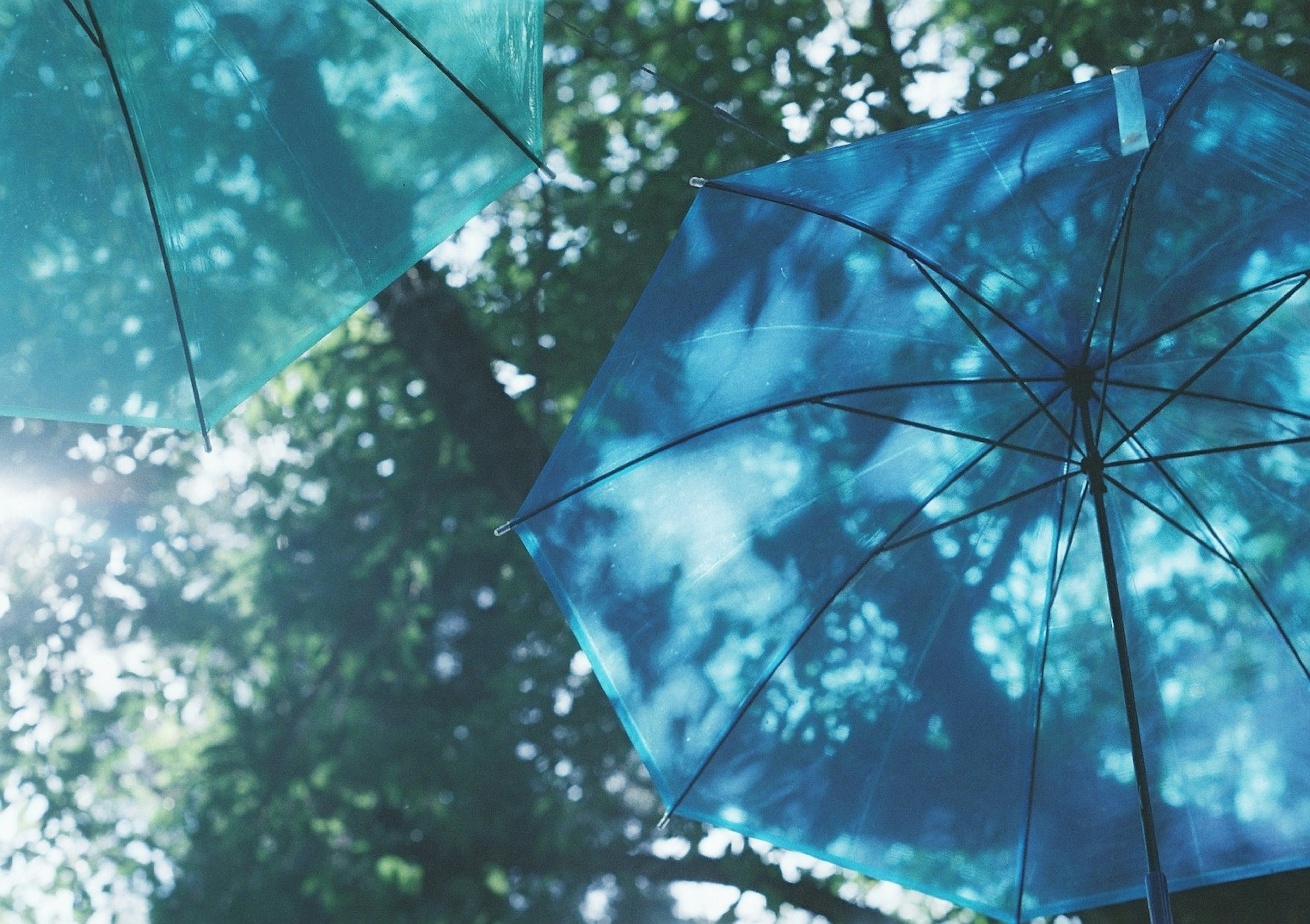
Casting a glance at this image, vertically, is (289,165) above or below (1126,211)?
above

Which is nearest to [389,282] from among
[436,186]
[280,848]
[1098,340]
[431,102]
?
[436,186]

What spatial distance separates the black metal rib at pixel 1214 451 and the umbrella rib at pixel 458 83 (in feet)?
5.68

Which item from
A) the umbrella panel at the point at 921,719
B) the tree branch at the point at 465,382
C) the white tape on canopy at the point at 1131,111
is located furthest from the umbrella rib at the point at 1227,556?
the tree branch at the point at 465,382

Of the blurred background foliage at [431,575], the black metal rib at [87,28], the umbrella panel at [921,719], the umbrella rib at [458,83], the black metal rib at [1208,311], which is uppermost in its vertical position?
the blurred background foliage at [431,575]

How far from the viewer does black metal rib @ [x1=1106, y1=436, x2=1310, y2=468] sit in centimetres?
292

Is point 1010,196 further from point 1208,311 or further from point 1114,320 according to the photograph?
point 1208,311

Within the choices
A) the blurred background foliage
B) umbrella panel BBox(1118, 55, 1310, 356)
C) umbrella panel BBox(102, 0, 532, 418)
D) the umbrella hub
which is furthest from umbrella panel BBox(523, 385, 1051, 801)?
the blurred background foliage

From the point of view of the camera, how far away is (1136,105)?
8.39ft

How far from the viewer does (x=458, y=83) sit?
3.07m

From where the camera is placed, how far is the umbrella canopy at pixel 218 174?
286cm

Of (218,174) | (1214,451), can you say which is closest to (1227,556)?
(1214,451)

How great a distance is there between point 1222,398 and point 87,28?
2.90m

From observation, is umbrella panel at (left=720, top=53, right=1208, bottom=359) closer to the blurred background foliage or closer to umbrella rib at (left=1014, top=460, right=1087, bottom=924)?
umbrella rib at (left=1014, top=460, right=1087, bottom=924)

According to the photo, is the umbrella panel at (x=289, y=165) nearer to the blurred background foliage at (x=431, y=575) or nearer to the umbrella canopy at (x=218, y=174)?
the umbrella canopy at (x=218, y=174)
